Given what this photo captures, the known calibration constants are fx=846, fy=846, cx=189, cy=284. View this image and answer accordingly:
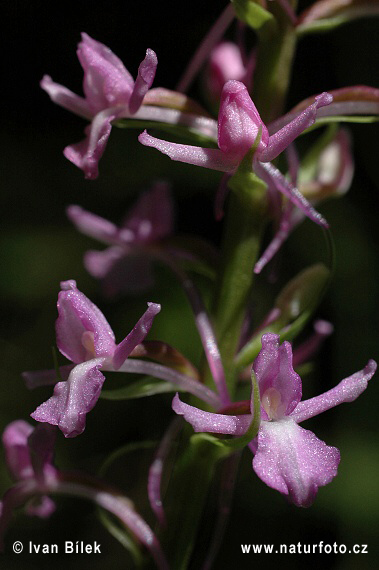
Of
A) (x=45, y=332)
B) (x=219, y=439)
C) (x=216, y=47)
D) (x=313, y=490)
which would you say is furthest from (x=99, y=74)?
(x=45, y=332)

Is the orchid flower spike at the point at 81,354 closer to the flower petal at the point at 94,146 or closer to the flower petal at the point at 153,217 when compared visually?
the flower petal at the point at 94,146

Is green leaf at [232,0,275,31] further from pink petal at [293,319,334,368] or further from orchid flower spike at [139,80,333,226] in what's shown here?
pink petal at [293,319,334,368]

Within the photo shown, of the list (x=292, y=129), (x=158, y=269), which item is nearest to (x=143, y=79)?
(x=292, y=129)

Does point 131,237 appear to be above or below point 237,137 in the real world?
above

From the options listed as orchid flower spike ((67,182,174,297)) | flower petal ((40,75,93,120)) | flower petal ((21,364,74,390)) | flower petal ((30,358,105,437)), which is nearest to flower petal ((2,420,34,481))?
flower petal ((21,364,74,390))

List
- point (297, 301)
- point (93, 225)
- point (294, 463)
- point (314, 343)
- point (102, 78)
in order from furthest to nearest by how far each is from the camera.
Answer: point (93, 225) → point (314, 343) → point (297, 301) → point (102, 78) → point (294, 463)

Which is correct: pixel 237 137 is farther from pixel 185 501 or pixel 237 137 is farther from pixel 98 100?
pixel 185 501
